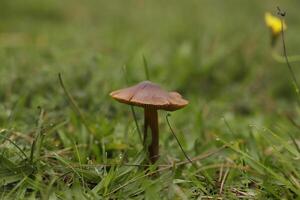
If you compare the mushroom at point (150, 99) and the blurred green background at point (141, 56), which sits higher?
the mushroom at point (150, 99)

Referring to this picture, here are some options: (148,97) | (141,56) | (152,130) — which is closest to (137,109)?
(152,130)

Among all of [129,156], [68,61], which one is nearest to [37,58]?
[68,61]

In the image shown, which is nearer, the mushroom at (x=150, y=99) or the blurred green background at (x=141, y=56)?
the mushroom at (x=150, y=99)

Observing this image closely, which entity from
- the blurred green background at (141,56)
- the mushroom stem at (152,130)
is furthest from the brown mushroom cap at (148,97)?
the blurred green background at (141,56)

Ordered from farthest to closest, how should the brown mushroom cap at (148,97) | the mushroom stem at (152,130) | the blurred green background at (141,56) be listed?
the blurred green background at (141,56) < the mushroom stem at (152,130) < the brown mushroom cap at (148,97)

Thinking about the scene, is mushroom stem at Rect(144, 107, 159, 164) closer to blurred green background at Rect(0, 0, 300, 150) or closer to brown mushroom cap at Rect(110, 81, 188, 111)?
brown mushroom cap at Rect(110, 81, 188, 111)

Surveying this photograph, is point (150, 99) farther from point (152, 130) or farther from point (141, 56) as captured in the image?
point (141, 56)

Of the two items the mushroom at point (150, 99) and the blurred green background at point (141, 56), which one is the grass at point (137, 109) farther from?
the mushroom at point (150, 99)

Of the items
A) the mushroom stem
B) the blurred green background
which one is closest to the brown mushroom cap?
the mushroom stem
